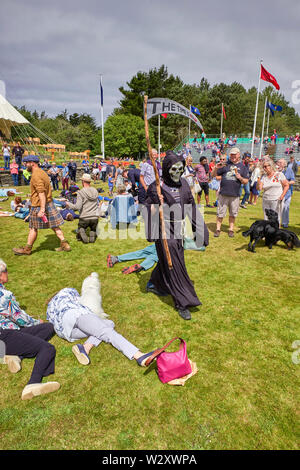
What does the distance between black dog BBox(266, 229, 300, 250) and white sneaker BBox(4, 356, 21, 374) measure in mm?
6122

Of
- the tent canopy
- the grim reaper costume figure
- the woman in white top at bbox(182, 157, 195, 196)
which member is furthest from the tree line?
the grim reaper costume figure

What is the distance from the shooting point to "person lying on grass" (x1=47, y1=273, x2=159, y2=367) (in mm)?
3004

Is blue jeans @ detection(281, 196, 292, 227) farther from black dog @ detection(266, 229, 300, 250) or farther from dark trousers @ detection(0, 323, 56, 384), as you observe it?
dark trousers @ detection(0, 323, 56, 384)

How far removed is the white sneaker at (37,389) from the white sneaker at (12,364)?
0.39 m

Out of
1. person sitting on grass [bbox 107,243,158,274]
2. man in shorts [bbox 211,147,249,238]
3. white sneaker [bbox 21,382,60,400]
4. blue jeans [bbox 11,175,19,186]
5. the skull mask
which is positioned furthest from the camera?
blue jeans [bbox 11,175,19,186]

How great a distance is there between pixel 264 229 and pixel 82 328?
532 cm

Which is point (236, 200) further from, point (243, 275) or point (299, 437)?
point (299, 437)

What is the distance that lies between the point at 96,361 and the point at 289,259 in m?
5.02

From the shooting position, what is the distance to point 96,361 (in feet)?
9.89

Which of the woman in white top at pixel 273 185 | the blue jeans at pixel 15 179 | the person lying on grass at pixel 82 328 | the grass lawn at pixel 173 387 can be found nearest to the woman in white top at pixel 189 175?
the woman in white top at pixel 273 185

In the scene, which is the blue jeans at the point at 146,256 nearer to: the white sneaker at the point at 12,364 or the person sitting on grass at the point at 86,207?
the person sitting on grass at the point at 86,207

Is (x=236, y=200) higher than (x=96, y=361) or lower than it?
higher

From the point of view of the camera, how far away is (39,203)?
593 centimetres
